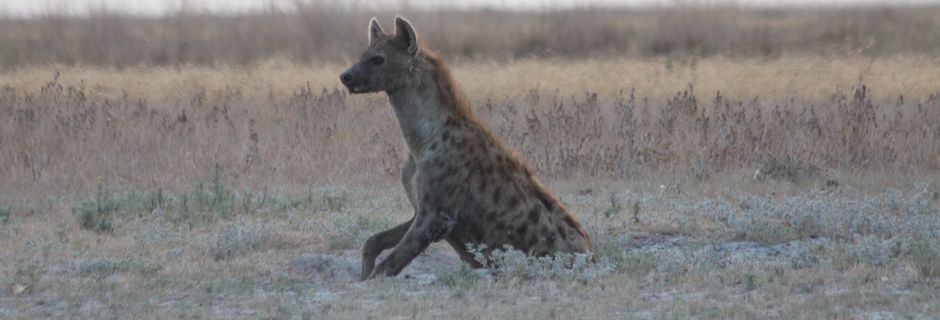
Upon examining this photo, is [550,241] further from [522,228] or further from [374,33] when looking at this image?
[374,33]

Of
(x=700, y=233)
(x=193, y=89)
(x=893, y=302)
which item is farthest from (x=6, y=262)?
(x=193, y=89)

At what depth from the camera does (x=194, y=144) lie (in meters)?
14.8

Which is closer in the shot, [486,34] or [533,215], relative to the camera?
[533,215]

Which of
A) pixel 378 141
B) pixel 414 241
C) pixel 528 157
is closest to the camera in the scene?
pixel 414 241

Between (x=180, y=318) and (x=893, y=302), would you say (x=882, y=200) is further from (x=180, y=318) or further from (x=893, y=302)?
(x=180, y=318)

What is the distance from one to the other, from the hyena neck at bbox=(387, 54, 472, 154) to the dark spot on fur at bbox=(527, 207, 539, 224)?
650 millimetres

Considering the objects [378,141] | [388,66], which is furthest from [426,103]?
[378,141]

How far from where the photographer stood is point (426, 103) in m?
8.55

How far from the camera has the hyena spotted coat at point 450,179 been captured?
8.29 metres

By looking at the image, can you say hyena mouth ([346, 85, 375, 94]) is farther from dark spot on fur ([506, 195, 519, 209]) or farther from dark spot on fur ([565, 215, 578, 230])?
dark spot on fur ([565, 215, 578, 230])

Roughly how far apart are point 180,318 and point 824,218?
4.73 meters

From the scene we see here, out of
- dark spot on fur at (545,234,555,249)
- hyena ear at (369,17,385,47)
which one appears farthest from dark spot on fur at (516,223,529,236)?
hyena ear at (369,17,385,47)

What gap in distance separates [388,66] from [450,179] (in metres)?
0.78

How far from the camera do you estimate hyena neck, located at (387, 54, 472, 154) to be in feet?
27.8
